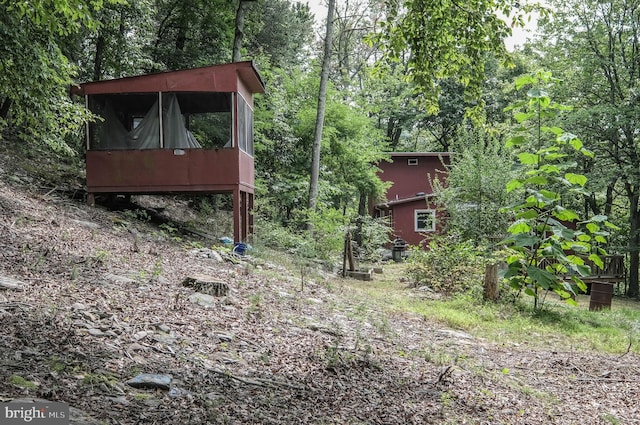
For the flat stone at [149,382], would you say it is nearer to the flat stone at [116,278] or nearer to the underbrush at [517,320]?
the flat stone at [116,278]

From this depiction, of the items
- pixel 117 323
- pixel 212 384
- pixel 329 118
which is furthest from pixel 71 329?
pixel 329 118

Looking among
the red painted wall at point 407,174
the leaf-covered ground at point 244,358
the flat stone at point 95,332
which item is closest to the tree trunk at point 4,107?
the leaf-covered ground at point 244,358

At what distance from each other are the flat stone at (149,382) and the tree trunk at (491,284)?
733 cm

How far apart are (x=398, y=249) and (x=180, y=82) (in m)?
15.1

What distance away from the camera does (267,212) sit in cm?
1669

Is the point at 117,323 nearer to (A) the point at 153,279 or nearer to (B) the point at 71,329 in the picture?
(B) the point at 71,329

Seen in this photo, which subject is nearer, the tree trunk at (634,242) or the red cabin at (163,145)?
the red cabin at (163,145)

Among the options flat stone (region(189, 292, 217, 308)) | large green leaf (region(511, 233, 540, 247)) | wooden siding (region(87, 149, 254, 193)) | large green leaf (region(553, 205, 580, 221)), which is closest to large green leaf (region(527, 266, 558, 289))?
large green leaf (region(511, 233, 540, 247))

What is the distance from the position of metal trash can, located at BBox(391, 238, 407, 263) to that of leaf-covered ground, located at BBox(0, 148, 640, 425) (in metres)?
15.5

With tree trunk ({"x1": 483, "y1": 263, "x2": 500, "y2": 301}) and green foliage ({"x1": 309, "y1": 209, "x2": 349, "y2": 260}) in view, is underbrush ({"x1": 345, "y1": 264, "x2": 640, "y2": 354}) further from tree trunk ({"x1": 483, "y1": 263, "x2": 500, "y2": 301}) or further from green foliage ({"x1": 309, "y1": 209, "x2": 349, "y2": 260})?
green foliage ({"x1": 309, "y1": 209, "x2": 349, "y2": 260})

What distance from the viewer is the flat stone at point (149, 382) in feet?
10.7

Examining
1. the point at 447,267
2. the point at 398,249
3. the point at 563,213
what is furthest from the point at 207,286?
the point at 398,249

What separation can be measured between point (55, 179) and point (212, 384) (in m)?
10.4

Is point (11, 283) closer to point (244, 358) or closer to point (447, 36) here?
point (244, 358)
